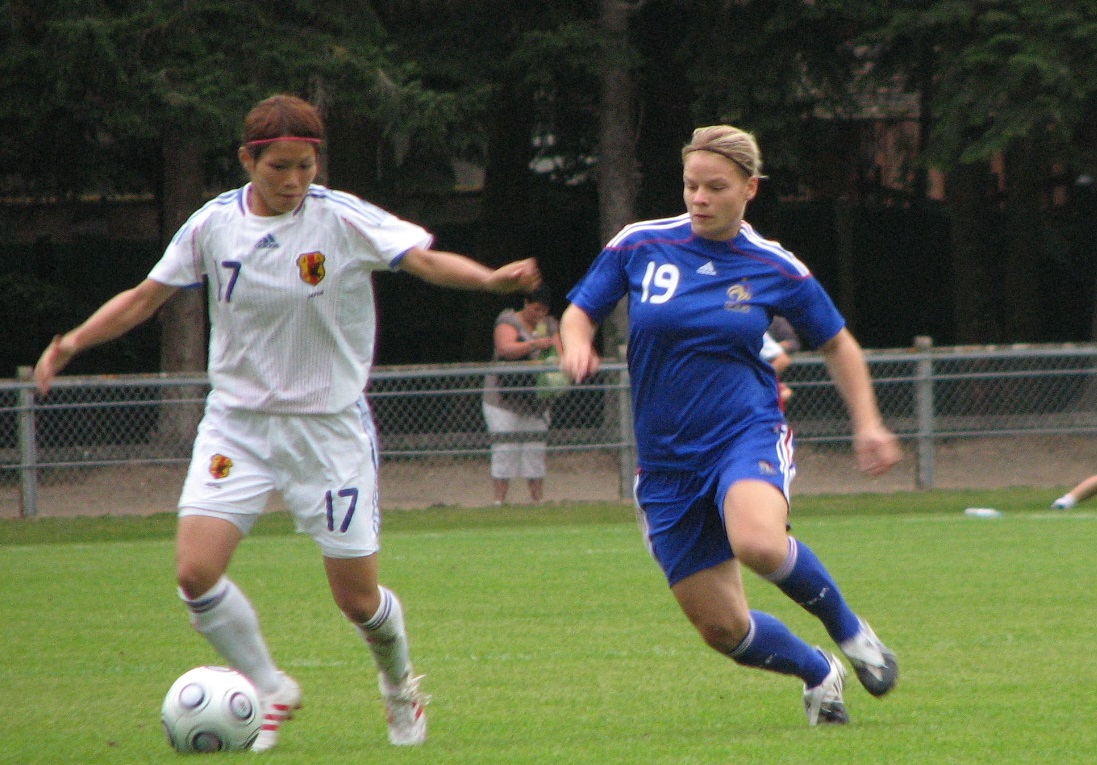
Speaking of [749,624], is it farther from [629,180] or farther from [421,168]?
[421,168]

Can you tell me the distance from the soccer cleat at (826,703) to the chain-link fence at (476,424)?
32.1 ft

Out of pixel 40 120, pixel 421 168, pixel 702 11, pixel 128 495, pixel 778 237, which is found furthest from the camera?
pixel 778 237

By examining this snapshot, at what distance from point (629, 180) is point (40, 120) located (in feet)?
23.1

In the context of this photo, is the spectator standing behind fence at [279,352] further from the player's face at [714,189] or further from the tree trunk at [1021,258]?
the tree trunk at [1021,258]

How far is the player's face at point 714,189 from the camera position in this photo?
530 centimetres

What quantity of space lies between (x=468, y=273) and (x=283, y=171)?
0.66 m

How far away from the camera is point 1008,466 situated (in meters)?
16.9

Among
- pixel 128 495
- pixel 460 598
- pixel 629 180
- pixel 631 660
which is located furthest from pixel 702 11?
pixel 631 660

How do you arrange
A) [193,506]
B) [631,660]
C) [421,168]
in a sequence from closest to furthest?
[193,506], [631,660], [421,168]

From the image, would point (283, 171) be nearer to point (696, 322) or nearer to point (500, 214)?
point (696, 322)

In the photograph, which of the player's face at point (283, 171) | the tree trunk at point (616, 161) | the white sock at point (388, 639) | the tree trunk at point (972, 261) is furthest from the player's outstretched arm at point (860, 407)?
the tree trunk at point (972, 261)

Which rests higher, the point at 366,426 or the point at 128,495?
the point at 366,426

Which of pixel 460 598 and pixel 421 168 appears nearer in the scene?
pixel 460 598

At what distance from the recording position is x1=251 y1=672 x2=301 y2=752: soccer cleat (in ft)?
17.6
